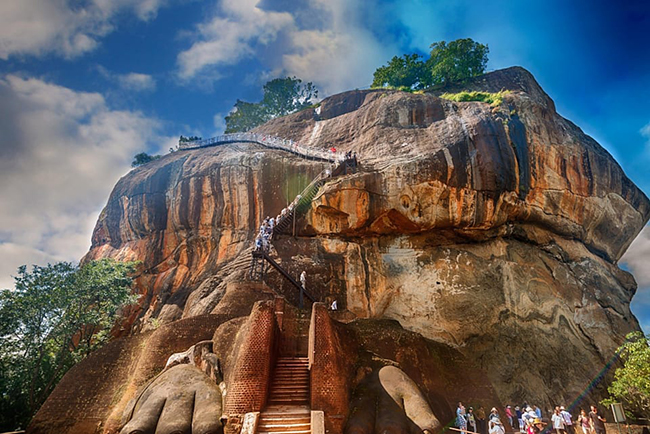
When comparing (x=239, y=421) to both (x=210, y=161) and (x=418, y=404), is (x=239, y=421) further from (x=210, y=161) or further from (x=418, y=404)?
(x=210, y=161)

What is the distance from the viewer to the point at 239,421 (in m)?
9.94

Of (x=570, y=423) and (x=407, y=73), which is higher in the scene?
(x=407, y=73)

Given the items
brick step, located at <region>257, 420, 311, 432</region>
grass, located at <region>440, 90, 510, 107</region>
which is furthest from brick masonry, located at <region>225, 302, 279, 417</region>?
grass, located at <region>440, 90, 510, 107</region>

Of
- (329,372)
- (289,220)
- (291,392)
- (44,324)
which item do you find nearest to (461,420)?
(329,372)

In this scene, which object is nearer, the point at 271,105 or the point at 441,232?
the point at 441,232

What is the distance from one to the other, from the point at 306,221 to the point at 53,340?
12.8 m

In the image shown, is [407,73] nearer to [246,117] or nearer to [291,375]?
[246,117]

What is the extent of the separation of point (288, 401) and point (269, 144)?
21491mm

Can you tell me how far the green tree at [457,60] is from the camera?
35.0 meters

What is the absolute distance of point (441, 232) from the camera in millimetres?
24156

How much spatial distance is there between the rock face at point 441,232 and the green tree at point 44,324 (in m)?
3.59

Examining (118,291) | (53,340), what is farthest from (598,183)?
(53,340)

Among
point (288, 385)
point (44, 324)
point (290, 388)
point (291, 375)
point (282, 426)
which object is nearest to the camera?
point (282, 426)

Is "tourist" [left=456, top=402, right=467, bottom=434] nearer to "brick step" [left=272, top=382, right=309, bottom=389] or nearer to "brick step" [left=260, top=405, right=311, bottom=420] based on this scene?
"brick step" [left=272, top=382, right=309, bottom=389]
